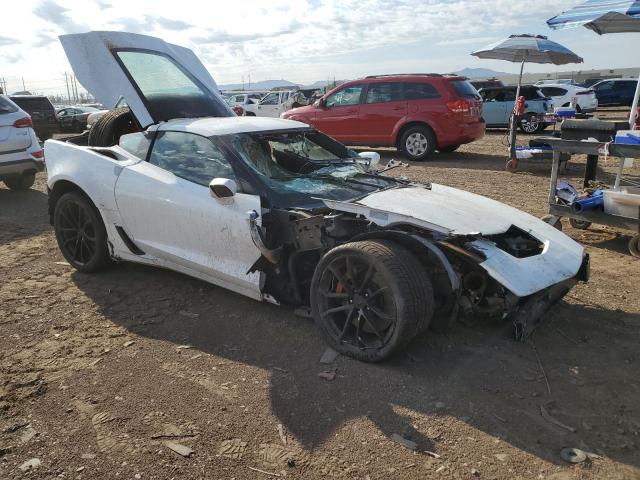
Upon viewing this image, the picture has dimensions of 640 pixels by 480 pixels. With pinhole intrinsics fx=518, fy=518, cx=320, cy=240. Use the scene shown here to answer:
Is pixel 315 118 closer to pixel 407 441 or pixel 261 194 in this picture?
pixel 261 194

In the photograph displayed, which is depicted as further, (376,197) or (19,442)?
(376,197)

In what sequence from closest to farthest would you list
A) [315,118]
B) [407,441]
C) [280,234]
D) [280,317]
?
1. [407,441]
2. [280,234]
3. [280,317]
4. [315,118]

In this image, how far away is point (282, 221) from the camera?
3.60 metres

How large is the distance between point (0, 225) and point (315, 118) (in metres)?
7.96

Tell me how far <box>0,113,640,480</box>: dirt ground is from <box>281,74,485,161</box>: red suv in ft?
24.5

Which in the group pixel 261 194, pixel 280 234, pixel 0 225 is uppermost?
pixel 261 194

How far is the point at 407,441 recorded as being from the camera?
2600 millimetres

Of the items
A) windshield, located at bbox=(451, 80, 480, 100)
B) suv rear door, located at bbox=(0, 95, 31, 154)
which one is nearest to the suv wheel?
windshield, located at bbox=(451, 80, 480, 100)

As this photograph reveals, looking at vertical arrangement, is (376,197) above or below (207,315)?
above

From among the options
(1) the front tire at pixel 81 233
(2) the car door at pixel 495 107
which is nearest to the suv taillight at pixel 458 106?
(2) the car door at pixel 495 107

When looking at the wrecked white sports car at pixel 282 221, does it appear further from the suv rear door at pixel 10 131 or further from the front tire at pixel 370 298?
the suv rear door at pixel 10 131

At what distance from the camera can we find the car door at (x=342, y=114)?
12.4 metres

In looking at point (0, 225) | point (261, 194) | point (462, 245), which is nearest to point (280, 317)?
point (261, 194)

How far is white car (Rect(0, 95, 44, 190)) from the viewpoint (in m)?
7.93
